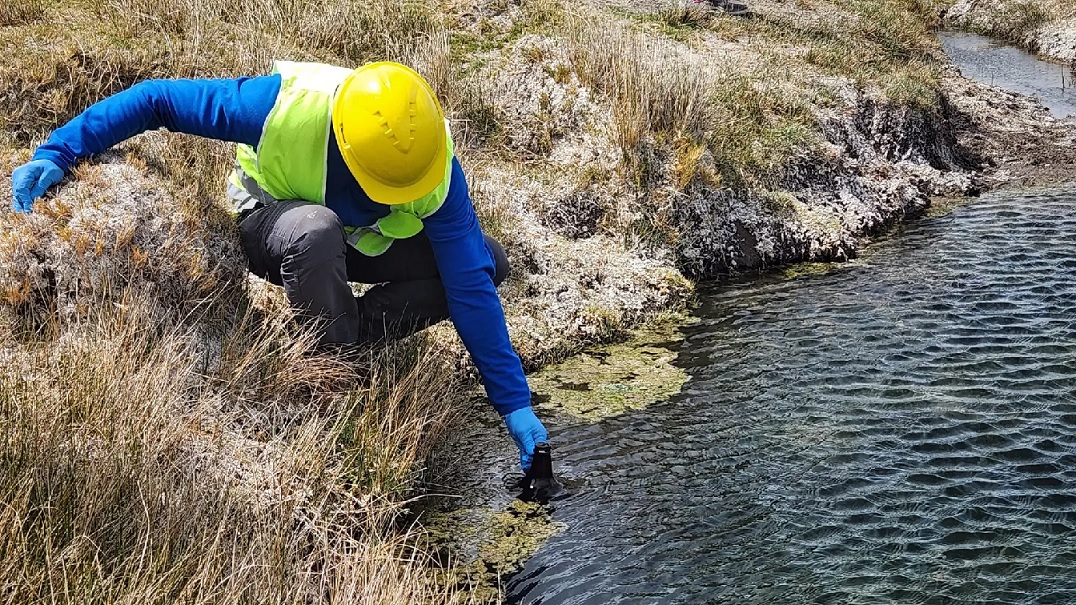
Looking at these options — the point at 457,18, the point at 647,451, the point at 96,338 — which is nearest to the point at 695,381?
the point at 647,451

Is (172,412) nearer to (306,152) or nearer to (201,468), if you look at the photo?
(201,468)

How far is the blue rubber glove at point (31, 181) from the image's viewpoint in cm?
445

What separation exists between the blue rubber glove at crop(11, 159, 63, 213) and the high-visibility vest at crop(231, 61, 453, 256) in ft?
2.72

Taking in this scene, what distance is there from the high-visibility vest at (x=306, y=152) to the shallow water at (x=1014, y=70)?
1136 cm

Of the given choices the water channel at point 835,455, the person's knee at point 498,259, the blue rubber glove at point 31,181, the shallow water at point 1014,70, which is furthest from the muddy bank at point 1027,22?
the blue rubber glove at point 31,181

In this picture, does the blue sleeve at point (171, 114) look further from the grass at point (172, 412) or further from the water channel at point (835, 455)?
the water channel at point (835, 455)

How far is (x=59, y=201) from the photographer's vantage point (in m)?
4.60

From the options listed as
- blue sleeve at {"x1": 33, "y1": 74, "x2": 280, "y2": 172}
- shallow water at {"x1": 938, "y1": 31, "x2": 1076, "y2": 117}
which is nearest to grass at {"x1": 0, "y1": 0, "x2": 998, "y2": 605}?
blue sleeve at {"x1": 33, "y1": 74, "x2": 280, "y2": 172}

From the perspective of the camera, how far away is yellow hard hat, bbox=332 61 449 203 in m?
4.22

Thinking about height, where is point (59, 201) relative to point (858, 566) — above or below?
above

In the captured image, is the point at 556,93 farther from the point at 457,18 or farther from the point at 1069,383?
the point at 1069,383

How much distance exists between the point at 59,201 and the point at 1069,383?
17.6ft

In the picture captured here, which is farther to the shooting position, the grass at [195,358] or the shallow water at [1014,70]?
the shallow water at [1014,70]

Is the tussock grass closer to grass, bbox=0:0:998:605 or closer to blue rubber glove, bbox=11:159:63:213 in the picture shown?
grass, bbox=0:0:998:605
